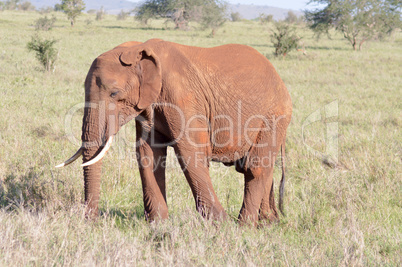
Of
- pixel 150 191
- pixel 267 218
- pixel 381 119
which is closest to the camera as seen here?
pixel 150 191

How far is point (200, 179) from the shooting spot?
356cm

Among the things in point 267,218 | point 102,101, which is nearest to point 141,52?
point 102,101

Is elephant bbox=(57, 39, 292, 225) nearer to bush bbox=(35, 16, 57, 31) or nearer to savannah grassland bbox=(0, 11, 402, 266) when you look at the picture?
savannah grassland bbox=(0, 11, 402, 266)

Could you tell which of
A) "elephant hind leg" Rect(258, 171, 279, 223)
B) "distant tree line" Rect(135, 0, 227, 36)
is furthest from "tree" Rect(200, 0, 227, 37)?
"elephant hind leg" Rect(258, 171, 279, 223)

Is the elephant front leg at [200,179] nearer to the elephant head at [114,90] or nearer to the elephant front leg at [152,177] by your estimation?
the elephant front leg at [152,177]

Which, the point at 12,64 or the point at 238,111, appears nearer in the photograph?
the point at 238,111

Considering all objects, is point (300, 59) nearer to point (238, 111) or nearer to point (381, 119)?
point (381, 119)

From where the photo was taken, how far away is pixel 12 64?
1434 cm

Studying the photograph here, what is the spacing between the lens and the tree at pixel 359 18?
27.0m

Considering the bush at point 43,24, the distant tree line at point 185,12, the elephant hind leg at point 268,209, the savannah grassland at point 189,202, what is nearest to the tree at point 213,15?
the distant tree line at point 185,12

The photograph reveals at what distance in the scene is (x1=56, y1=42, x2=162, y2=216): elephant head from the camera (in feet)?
10.8

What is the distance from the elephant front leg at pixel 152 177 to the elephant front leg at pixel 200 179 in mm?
385

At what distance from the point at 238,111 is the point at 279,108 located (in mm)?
446

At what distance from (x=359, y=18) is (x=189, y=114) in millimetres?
26877
